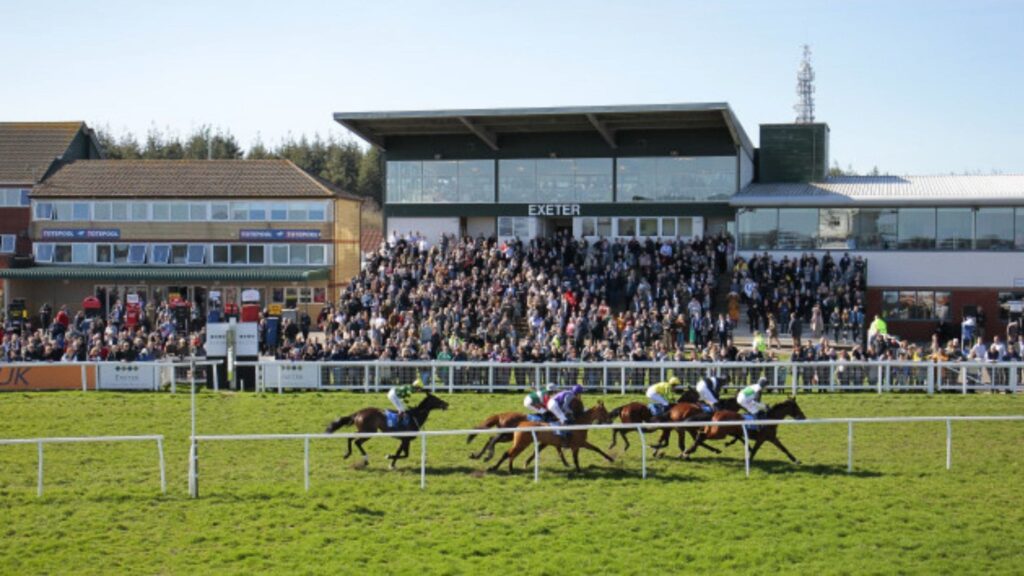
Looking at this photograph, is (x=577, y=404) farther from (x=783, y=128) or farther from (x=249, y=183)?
(x=249, y=183)

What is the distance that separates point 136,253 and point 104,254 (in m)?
1.11

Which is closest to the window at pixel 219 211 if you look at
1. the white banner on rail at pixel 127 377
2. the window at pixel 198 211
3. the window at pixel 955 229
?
the window at pixel 198 211

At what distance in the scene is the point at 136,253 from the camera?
128 ft

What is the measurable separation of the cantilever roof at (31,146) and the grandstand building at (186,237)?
51.5 inches

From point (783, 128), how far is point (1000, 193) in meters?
6.94

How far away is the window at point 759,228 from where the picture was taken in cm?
3353

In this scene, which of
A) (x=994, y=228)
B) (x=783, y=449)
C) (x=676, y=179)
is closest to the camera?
(x=783, y=449)

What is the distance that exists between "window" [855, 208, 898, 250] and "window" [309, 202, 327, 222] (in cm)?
1736

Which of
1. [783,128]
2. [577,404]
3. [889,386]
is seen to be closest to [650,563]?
[577,404]

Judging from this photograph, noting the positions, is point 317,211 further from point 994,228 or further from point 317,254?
point 994,228

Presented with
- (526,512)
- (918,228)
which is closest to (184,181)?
(918,228)

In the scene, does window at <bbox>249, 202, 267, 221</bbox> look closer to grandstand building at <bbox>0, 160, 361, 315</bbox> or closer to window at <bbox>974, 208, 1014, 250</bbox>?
grandstand building at <bbox>0, 160, 361, 315</bbox>

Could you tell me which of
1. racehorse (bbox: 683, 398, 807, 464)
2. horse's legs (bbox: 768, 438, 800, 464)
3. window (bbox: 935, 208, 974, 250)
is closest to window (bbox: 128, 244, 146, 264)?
window (bbox: 935, 208, 974, 250)

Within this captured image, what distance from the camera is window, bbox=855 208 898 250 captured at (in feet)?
108
